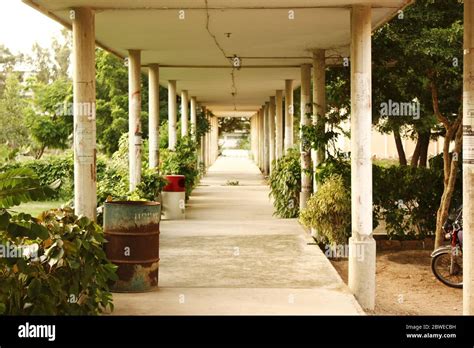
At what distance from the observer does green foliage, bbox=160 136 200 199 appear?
1944cm

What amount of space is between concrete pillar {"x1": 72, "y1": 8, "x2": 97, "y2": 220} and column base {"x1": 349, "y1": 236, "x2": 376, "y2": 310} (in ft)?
11.8

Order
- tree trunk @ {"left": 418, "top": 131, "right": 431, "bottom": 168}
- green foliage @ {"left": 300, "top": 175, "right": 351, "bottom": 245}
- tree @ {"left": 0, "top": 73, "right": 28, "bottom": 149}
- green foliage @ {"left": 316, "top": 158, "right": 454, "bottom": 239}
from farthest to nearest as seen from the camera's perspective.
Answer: tree @ {"left": 0, "top": 73, "right": 28, "bottom": 149}
tree trunk @ {"left": 418, "top": 131, "right": 431, "bottom": 168}
green foliage @ {"left": 316, "top": 158, "right": 454, "bottom": 239}
green foliage @ {"left": 300, "top": 175, "right": 351, "bottom": 245}

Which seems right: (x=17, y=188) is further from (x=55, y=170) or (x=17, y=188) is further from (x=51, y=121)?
(x=51, y=121)

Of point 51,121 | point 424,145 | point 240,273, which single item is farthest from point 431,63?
point 51,121

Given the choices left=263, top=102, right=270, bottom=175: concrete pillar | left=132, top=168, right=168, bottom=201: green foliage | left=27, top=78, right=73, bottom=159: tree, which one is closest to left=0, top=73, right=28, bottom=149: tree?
left=27, top=78, right=73, bottom=159: tree

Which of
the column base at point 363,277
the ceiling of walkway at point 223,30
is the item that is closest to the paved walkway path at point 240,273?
the column base at point 363,277

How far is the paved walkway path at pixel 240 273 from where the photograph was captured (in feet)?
28.1

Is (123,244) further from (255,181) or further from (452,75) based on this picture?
(255,181)

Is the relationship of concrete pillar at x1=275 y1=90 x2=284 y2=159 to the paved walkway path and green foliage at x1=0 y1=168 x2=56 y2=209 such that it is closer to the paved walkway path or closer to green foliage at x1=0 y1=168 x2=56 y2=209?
the paved walkway path

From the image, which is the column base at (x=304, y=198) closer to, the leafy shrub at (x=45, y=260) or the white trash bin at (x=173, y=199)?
the white trash bin at (x=173, y=199)

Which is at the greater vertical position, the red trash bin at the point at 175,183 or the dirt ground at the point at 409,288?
the red trash bin at the point at 175,183

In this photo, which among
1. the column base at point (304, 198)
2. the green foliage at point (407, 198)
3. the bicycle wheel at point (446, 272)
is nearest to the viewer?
the bicycle wheel at point (446, 272)

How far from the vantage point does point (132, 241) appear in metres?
9.05

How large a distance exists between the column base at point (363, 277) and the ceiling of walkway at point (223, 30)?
10.8 feet
